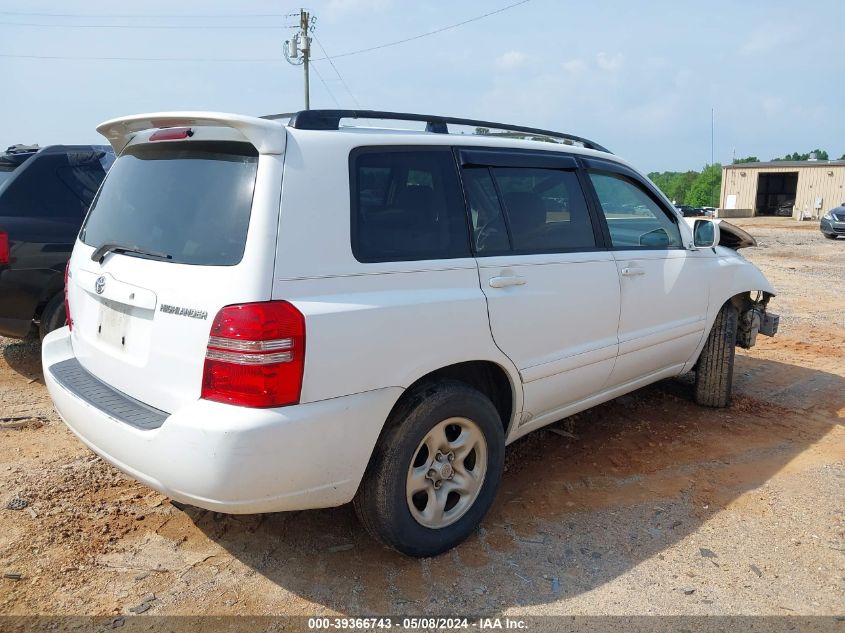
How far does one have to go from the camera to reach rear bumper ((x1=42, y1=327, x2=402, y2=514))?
238 centimetres

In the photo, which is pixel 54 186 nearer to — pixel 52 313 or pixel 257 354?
pixel 52 313

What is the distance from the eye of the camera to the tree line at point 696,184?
74.2 metres

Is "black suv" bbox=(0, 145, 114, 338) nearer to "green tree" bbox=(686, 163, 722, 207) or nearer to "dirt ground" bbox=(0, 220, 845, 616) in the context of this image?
"dirt ground" bbox=(0, 220, 845, 616)

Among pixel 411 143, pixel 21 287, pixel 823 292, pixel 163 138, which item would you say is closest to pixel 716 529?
pixel 411 143

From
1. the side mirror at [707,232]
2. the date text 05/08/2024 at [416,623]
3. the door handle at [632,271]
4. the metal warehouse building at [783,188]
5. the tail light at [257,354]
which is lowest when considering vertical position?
the date text 05/08/2024 at [416,623]

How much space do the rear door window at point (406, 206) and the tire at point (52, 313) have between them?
370 centimetres

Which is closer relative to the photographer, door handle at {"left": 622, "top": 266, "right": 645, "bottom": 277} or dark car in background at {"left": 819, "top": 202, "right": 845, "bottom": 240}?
door handle at {"left": 622, "top": 266, "right": 645, "bottom": 277}

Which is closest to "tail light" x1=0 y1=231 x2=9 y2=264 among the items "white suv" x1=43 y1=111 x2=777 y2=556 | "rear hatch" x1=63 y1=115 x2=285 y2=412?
"white suv" x1=43 y1=111 x2=777 y2=556

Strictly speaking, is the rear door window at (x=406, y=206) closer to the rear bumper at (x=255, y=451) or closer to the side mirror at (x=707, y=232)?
the rear bumper at (x=255, y=451)

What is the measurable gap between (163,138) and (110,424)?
3.98 feet

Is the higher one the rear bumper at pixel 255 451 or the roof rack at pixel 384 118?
the roof rack at pixel 384 118

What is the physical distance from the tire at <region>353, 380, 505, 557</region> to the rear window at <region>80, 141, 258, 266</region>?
983 millimetres

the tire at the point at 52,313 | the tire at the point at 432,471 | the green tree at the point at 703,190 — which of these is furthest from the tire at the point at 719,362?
the green tree at the point at 703,190

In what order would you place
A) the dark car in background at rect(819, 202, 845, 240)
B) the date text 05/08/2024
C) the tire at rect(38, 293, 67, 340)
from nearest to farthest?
the date text 05/08/2024 < the tire at rect(38, 293, 67, 340) < the dark car in background at rect(819, 202, 845, 240)
